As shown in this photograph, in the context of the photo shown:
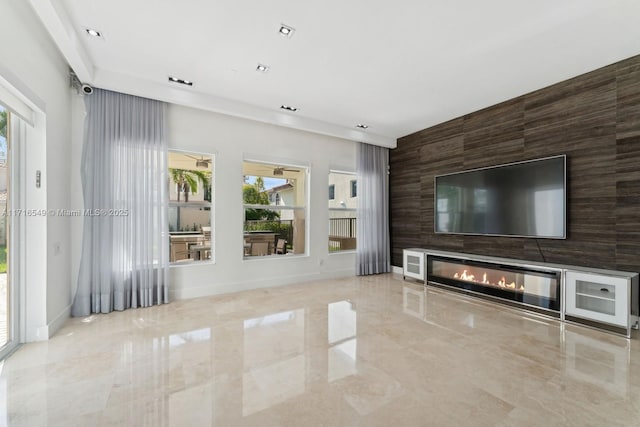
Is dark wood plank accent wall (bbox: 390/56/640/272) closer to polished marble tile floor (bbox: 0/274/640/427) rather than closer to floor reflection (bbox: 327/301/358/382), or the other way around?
polished marble tile floor (bbox: 0/274/640/427)

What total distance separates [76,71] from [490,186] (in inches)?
216

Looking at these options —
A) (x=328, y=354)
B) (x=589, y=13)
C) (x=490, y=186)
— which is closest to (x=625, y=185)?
(x=490, y=186)

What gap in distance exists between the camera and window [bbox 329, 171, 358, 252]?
18.7ft

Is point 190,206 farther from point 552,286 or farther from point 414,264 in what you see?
point 552,286

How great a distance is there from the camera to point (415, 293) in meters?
4.45

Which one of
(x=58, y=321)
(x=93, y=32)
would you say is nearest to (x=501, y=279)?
(x=58, y=321)

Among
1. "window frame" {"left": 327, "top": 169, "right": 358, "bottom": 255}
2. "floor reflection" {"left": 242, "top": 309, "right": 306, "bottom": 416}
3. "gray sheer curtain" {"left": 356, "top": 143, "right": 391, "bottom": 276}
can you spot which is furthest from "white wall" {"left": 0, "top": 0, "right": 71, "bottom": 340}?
"gray sheer curtain" {"left": 356, "top": 143, "right": 391, "bottom": 276}

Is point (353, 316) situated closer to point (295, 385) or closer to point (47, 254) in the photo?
point (295, 385)

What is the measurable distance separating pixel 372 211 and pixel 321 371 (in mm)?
3985

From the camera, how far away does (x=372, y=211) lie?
19.0ft
